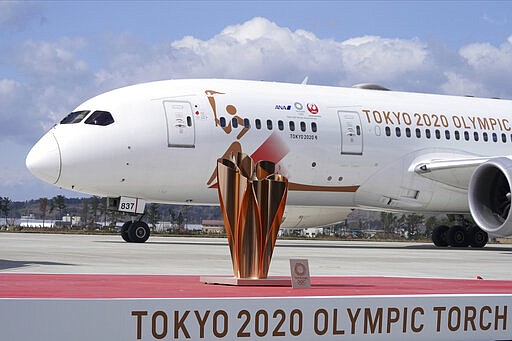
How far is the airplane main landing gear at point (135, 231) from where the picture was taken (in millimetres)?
19656

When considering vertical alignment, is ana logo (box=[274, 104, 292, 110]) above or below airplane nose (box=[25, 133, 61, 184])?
above

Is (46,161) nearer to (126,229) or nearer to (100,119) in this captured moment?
(100,119)

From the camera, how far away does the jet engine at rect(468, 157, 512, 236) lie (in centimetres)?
1819

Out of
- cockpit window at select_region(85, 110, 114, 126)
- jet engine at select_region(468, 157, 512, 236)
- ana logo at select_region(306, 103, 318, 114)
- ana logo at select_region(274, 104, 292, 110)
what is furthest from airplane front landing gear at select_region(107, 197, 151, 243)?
jet engine at select_region(468, 157, 512, 236)

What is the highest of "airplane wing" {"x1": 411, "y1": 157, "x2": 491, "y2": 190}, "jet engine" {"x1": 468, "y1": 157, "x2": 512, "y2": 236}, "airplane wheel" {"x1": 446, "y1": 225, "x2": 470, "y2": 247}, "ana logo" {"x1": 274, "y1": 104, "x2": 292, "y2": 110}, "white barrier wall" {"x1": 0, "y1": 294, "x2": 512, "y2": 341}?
"ana logo" {"x1": 274, "y1": 104, "x2": 292, "y2": 110}

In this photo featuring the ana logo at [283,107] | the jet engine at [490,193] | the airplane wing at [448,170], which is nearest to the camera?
the jet engine at [490,193]

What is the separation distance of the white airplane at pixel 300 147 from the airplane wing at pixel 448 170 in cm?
2

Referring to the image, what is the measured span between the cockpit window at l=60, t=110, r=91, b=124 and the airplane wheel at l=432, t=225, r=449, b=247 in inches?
380

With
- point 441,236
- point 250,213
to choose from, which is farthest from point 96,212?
point 250,213

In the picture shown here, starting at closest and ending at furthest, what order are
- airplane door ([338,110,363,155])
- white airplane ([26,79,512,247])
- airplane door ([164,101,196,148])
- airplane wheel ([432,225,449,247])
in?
1. white airplane ([26,79,512,247])
2. airplane door ([164,101,196,148])
3. airplane door ([338,110,363,155])
4. airplane wheel ([432,225,449,247])

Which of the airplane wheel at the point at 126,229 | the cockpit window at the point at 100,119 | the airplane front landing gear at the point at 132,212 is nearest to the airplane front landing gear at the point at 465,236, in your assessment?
the airplane front landing gear at the point at 132,212

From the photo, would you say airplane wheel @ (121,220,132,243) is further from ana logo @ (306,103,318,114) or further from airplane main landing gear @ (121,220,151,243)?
ana logo @ (306,103,318,114)

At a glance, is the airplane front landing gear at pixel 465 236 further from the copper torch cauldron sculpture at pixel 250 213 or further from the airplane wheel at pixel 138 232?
the copper torch cauldron sculpture at pixel 250 213

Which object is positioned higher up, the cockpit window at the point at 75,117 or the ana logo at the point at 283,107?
the ana logo at the point at 283,107
